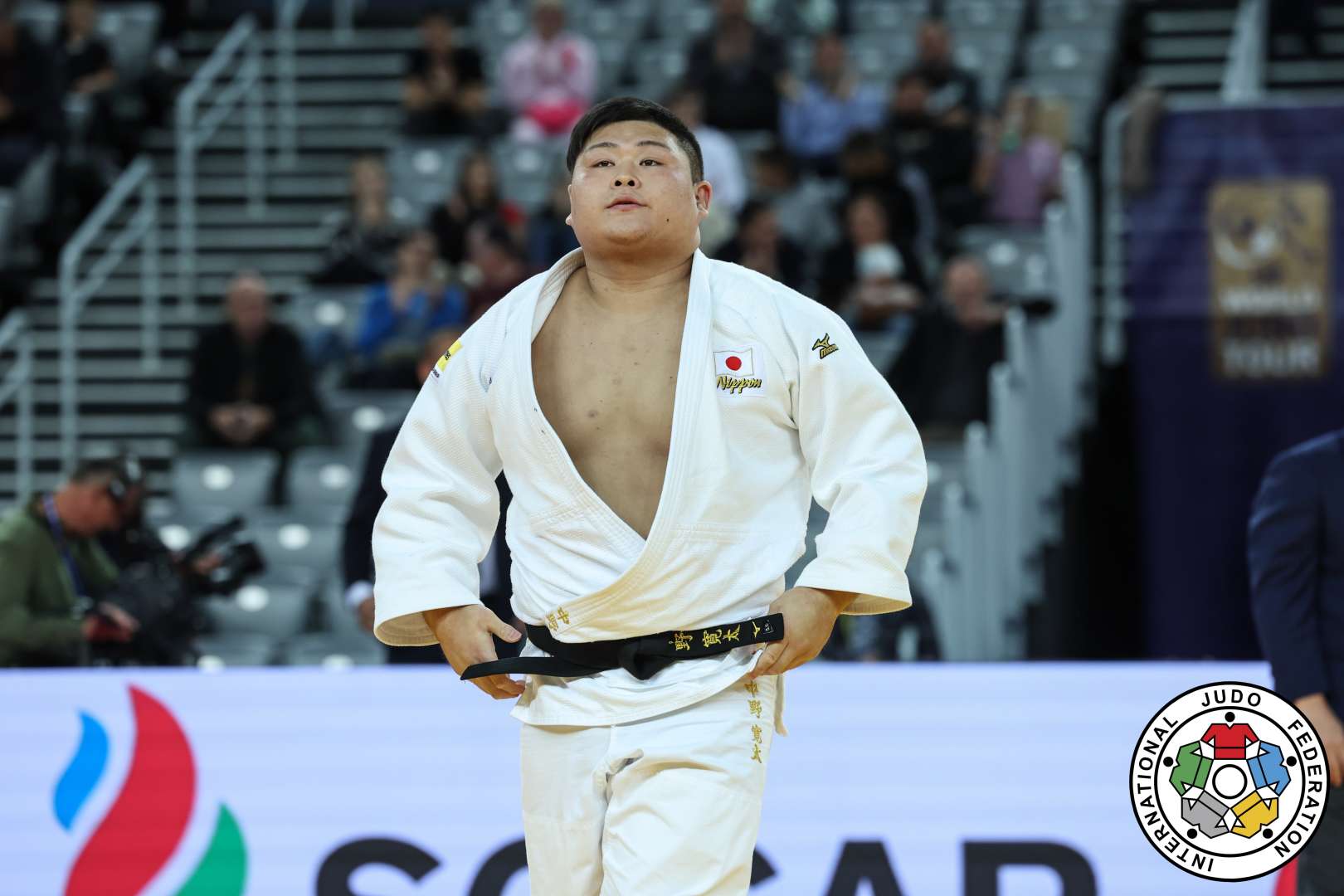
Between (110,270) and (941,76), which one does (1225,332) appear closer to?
(941,76)

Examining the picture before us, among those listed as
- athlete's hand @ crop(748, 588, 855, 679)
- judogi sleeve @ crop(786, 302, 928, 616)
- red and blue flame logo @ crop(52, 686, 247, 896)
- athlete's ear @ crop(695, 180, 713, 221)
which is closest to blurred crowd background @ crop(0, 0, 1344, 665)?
red and blue flame logo @ crop(52, 686, 247, 896)

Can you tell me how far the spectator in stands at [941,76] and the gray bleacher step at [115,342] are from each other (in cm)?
413

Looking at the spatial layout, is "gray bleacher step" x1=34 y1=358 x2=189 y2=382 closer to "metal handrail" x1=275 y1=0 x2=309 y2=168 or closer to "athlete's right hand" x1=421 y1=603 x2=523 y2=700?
"metal handrail" x1=275 y1=0 x2=309 y2=168

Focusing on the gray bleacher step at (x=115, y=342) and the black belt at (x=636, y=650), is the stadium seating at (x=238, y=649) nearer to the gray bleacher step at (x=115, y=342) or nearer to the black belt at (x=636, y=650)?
the gray bleacher step at (x=115, y=342)

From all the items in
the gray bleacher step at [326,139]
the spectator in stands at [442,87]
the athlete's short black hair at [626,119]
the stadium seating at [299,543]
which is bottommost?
the stadium seating at [299,543]

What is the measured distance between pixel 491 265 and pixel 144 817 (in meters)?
4.72

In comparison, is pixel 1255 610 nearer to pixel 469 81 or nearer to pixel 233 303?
pixel 233 303

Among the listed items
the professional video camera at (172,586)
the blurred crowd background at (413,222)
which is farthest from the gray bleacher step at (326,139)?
the professional video camera at (172,586)

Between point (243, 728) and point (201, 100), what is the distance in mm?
8229

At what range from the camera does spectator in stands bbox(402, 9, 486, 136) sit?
1148cm

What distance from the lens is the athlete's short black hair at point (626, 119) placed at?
3564 mm

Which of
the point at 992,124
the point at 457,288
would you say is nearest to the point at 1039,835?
the point at 457,288

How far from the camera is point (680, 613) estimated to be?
342 centimetres

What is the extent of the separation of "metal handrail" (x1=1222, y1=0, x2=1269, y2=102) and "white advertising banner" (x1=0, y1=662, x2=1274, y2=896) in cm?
563
